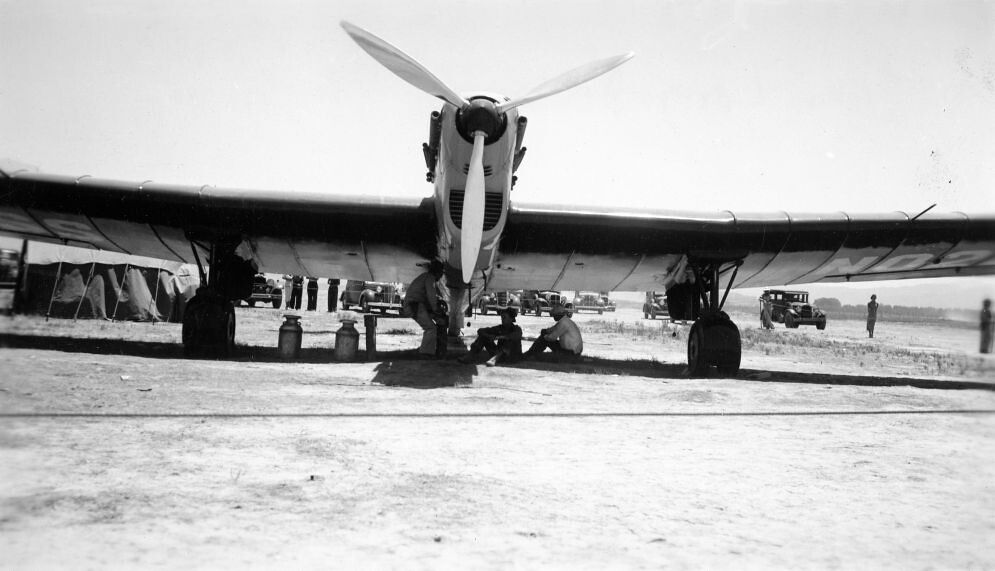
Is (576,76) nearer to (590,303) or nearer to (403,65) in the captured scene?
(403,65)

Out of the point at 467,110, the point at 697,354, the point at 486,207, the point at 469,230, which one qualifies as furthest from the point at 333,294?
the point at 467,110

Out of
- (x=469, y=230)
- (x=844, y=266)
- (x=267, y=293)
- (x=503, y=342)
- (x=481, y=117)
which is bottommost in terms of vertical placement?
(x=503, y=342)

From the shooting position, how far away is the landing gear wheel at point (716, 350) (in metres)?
10.8

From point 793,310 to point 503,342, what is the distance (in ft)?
109

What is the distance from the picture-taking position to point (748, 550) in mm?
2760

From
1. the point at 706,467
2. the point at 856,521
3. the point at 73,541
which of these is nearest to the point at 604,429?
the point at 706,467

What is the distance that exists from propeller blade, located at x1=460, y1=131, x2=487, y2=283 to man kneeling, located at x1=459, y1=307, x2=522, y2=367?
360cm

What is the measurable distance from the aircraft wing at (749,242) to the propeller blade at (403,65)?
2959mm

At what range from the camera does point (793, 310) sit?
3938cm

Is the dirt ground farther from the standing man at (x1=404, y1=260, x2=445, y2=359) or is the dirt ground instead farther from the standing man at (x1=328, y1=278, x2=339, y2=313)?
the standing man at (x1=328, y1=278, x2=339, y2=313)

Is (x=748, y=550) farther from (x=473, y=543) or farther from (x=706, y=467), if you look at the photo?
(x=706, y=467)

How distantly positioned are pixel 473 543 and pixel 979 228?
A: 11.6m

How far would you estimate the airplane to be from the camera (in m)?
8.55

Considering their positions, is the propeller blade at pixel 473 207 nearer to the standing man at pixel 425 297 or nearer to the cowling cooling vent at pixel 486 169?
the cowling cooling vent at pixel 486 169
